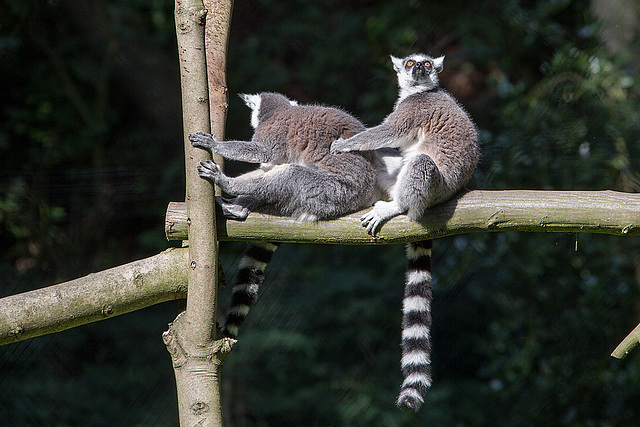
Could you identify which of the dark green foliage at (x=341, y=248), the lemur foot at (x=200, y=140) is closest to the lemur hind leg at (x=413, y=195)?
the lemur foot at (x=200, y=140)

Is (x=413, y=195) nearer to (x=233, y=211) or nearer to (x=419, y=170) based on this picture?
(x=419, y=170)

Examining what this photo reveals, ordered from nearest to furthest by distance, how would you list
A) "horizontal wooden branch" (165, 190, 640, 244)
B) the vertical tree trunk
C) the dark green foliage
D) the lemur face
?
1. the vertical tree trunk
2. "horizontal wooden branch" (165, 190, 640, 244)
3. the lemur face
4. the dark green foliage

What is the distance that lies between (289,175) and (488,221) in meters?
0.80

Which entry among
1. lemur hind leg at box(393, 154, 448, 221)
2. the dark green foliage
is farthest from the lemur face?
the dark green foliage

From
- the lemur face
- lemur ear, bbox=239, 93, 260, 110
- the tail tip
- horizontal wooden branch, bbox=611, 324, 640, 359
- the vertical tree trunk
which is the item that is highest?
the lemur face

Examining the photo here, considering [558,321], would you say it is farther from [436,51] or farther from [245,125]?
[245,125]

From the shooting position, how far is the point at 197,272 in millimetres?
1902

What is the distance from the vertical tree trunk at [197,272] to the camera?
6.08 ft

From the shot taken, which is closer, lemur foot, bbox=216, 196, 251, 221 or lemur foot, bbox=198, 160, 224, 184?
lemur foot, bbox=198, 160, 224, 184

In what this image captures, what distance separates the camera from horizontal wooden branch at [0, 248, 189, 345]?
200 centimetres

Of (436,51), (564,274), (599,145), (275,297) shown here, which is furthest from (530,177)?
(275,297)

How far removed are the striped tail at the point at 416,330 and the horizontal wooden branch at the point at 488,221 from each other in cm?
26

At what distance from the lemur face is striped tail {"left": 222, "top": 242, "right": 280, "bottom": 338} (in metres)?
1.08

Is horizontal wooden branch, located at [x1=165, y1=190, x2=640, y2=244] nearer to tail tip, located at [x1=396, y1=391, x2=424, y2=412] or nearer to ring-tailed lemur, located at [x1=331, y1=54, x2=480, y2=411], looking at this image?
ring-tailed lemur, located at [x1=331, y1=54, x2=480, y2=411]
